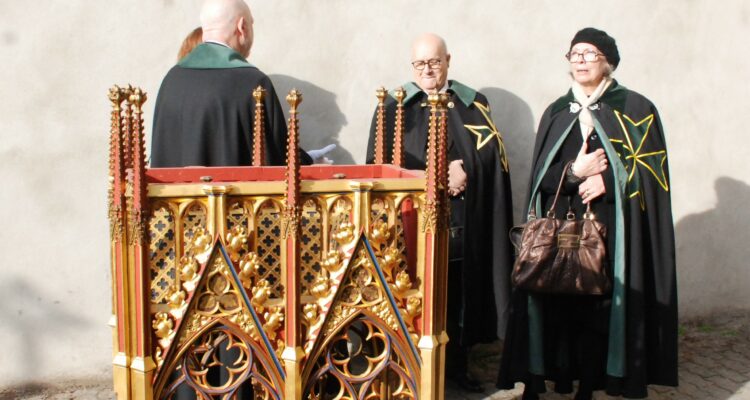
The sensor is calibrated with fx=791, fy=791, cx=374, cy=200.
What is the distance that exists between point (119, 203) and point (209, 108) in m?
1.36

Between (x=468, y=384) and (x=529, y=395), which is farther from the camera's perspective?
(x=468, y=384)

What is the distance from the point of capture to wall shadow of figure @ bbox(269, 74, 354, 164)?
4.81 meters

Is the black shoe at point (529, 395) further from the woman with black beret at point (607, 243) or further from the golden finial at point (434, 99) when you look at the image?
the golden finial at point (434, 99)

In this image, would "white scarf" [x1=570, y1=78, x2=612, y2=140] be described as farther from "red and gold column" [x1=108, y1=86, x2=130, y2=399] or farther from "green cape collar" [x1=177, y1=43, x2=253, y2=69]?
"red and gold column" [x1=108, y1=86, x2=130, y2=399]

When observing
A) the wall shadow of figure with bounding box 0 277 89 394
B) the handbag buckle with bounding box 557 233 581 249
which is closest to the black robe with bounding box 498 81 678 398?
the handbag buckle with bounding box 557 233 581 249

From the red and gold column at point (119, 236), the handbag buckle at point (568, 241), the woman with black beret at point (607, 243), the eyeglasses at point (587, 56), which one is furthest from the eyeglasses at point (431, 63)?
the red and gold column at point (119, 236)

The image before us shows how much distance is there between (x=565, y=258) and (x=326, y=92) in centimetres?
189

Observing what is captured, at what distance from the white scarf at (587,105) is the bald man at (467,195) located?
63 centimetres

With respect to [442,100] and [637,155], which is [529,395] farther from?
[442,100]

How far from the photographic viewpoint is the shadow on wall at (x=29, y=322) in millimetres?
4414

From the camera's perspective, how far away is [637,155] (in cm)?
389

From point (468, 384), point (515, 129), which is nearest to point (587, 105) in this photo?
point (515, 129)

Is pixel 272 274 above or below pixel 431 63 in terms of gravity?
below

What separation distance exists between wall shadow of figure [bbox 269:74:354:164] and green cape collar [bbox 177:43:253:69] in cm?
105
